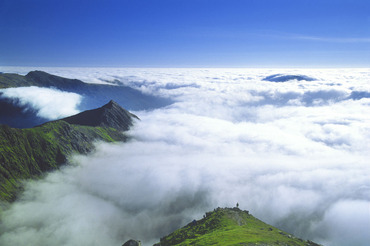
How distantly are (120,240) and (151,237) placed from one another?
26023mm

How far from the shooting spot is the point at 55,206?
18550 cm

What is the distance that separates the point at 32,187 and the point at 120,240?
103613 millimetres

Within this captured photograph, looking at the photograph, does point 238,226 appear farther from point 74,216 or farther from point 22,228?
point 22,228

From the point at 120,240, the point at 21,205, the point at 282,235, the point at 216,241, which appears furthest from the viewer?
the point at 21,205

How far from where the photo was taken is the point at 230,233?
10462 cm

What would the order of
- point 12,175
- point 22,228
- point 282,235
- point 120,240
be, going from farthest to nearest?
point 12,175 → point 120,240 → point 22,228 → point 282,235

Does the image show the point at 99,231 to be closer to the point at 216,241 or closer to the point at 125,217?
the point at 125,217

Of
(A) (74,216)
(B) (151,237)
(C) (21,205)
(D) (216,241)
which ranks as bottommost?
(B) (151,237)

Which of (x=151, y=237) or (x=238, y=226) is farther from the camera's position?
(x=151, y=237)

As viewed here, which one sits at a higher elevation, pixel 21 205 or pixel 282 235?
pixel 282 235

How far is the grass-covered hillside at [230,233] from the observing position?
9075 centimetres

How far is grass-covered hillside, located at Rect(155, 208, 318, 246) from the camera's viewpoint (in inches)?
Result: 3573

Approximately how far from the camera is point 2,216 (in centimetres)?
15875

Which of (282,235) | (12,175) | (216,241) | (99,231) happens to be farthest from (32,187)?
(282,235)
